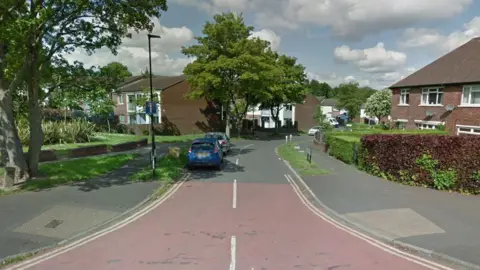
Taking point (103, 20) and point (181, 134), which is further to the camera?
point (181, 134)

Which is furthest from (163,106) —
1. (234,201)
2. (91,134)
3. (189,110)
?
(234,201)

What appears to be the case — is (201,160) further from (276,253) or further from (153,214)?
(276,253)

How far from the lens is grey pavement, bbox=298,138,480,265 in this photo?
606 cm

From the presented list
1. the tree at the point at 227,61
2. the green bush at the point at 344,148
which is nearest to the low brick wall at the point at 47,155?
the green bush at the point at 344,148

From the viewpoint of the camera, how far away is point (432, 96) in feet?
74.6

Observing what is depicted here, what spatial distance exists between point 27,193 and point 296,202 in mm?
8186

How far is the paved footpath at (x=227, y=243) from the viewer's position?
204 inches

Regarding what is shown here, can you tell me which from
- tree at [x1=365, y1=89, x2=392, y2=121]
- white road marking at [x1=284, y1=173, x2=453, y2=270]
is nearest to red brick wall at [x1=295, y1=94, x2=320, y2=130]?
tree at [x1=365, y1=89, x2=392, y2=121]

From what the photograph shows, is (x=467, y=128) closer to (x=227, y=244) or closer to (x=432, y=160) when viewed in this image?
(x=432, y=160)

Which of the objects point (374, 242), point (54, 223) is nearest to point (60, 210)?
point (54, 223)

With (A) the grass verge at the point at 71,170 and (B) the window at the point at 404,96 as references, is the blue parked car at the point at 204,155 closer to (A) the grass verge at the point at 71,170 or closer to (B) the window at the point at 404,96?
(A) the grass verge at the point at 71,170

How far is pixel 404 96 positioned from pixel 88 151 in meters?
24.8

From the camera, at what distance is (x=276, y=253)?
5.60m

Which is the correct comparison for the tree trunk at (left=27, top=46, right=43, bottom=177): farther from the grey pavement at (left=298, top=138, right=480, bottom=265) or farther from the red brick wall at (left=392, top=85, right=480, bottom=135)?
the red brick wall at (left=392, top=85, right=480, bottom=135)
